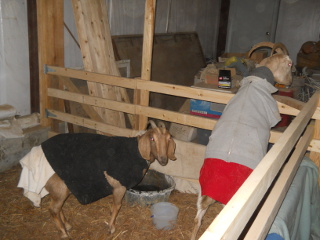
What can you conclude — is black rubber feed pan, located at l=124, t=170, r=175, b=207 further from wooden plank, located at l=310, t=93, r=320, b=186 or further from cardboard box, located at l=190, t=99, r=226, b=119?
wooden plank, located at l=310, t=93, r=320, b=186

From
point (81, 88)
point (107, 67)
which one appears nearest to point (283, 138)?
point (107, 67)

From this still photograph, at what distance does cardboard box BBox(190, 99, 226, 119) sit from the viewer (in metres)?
4.49

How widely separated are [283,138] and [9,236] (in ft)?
10.9

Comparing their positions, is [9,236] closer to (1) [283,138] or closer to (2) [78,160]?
(2) [78,160]

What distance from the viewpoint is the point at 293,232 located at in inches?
93.4

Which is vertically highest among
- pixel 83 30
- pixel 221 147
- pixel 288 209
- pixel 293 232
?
pixel 83 30

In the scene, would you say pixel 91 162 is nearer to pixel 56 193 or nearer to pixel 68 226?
pixel 56 193

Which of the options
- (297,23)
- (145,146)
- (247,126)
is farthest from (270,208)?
(297,23)

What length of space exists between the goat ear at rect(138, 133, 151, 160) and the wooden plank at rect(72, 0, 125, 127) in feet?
7.72

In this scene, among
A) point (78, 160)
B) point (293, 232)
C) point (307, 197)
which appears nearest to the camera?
point (293, 232)

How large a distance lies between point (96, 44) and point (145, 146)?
111 inches

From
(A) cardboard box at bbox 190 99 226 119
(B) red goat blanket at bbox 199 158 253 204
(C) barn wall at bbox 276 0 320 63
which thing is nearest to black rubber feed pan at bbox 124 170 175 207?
(A) cardboard box at bbox 190 99 226 119

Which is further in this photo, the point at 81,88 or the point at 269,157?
the point at 81,88

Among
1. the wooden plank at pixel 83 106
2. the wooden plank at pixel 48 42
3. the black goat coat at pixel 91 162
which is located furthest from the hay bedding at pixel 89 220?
the wooden plank at pixel 48 42
